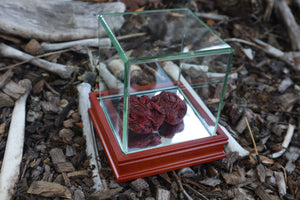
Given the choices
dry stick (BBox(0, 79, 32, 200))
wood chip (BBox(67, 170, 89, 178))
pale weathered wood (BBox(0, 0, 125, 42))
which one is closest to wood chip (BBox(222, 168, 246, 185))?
wood chip (BBox(67, 170, 89, 178))

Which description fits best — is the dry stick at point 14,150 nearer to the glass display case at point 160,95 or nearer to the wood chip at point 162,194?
the glass display case at point 160,95

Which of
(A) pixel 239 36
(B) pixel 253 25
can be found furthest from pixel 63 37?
(B) pixel 253 25

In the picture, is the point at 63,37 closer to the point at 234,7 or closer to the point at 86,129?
the point at 86,129

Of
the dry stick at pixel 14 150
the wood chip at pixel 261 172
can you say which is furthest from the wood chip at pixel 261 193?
the dry stick at pixel 14 150

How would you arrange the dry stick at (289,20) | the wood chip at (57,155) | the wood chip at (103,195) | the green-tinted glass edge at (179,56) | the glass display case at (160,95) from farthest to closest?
the dry stick at (289,20) < the wood chip at (57,155) < the glass display case at (160,95) < the wood chip at (103,195) < the green-tinted glass edge at (179,56)

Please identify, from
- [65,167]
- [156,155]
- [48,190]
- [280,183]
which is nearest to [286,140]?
[280,183]

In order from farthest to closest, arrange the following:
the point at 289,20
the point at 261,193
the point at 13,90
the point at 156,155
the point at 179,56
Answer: the point at 289,20 < the point at 13,90 < the point at 261,193 < the point at 156,155 < the point at 179,56

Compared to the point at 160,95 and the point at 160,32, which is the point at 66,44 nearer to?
the point at 160,32
